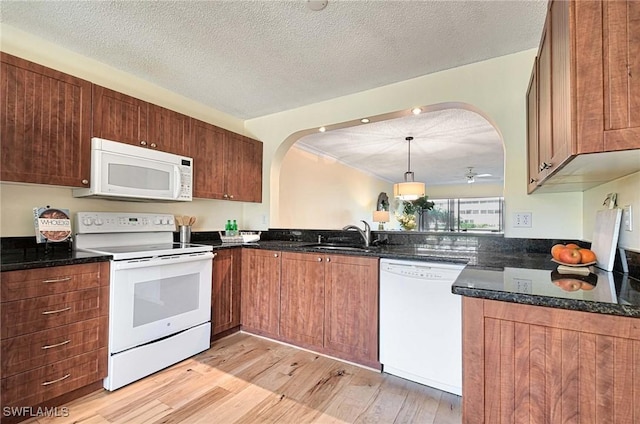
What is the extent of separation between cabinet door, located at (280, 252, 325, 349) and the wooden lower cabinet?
4.81ft

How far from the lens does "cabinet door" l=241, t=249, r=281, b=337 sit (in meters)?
2.71

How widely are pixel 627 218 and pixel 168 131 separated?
300 centimetres

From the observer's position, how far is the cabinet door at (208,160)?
2.79 meters

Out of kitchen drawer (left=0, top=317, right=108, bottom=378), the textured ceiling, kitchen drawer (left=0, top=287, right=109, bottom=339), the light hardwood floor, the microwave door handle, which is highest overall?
the textured ceiling

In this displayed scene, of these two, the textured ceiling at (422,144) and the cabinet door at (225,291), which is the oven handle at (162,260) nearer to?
the cabinet door at (225,291)

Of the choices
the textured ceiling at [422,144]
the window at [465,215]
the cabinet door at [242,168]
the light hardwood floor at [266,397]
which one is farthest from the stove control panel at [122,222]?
the window at [465,215]

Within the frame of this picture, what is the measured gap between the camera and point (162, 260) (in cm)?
215

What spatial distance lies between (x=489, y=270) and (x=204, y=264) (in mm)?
2056

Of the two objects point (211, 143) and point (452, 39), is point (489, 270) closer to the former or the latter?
point (452, 39)

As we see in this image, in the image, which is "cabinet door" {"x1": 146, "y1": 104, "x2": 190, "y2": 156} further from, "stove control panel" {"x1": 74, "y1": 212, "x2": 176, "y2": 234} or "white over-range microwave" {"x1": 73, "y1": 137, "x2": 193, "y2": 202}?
"stove control panel" {"x1": 74, "y1": 212, "x2": 176, "y2": 234}

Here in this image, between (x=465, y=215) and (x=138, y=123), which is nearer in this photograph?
(x=138, y=123)

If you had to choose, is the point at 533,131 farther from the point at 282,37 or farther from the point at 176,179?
the point at 176,179

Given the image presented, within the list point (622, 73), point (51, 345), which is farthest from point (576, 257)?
point (51, 345)

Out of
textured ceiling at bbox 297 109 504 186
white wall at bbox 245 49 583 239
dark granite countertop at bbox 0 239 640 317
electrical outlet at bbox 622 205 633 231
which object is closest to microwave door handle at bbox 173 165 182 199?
dark granite countertop at bbox 0 239 640 317
